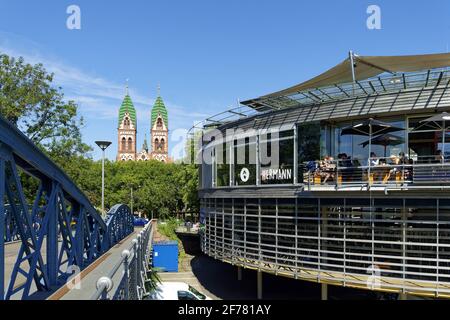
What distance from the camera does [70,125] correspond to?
2969 cm

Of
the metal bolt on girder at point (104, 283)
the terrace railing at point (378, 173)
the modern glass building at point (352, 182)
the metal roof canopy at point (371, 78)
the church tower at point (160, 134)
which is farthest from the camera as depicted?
the church tower at point (160, 134)

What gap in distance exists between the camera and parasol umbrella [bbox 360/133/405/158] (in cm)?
1460

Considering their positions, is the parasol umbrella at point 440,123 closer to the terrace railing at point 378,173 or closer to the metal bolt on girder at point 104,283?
the terrace railing at point 378,173

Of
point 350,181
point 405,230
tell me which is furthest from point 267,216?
point 405,230

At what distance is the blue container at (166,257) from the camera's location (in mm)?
27031

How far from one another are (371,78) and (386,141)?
8.70ft

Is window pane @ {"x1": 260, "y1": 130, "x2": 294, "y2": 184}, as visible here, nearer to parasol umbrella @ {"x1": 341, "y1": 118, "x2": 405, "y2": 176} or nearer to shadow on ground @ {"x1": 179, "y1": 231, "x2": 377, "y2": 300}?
parasol umbrella @ {"x1": 341, "y1": 118, "x2": 405, "y2": 176}

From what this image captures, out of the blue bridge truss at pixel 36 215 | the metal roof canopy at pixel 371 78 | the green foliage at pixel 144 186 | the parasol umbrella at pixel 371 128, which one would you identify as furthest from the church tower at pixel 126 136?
the parasol umbrella at pixel 371 128

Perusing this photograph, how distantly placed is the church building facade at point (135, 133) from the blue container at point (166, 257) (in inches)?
5223

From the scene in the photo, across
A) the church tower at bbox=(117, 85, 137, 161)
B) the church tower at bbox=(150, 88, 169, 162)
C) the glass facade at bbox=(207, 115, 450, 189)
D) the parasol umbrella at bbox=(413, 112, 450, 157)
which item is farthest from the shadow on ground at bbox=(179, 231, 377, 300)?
the church tower at bbox=(150, 88, 169, 162)

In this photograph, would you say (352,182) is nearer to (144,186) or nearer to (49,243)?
(49,243)
